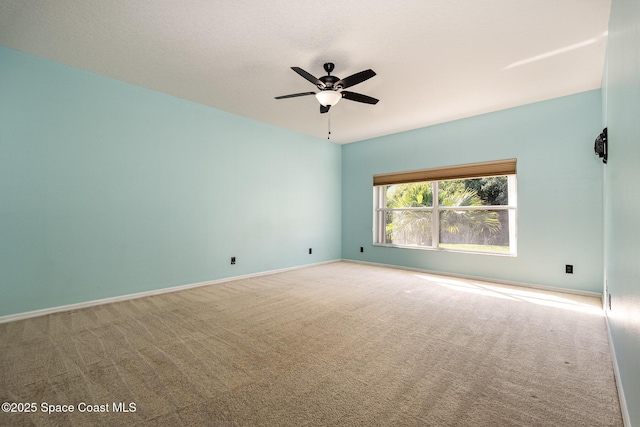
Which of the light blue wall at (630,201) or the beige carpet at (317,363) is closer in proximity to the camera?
the light blue wall at (630,201)

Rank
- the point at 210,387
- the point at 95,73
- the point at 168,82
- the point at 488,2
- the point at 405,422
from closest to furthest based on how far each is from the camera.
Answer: the point at 405,422
the point at 210,387
the point at 488,2
the point at 95,73
the point at 168,82

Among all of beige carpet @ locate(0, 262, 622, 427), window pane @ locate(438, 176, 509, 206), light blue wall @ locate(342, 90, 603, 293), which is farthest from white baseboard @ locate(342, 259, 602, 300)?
window pane @ locate(438, 176, 509, 206)

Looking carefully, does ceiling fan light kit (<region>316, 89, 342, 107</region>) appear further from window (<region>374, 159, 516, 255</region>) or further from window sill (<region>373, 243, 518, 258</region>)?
window sill (<region>373, 243, 518, 258</region>)

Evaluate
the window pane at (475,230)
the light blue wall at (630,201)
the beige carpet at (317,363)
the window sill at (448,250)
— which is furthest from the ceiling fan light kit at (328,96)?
the window sill at (448,250)

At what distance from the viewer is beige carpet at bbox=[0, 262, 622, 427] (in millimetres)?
1424

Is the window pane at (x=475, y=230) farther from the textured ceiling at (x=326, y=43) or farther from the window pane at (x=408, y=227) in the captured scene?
the textured ceiling at (x=326, y=43)

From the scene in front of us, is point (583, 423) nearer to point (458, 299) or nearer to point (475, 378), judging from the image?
point (475, 378)

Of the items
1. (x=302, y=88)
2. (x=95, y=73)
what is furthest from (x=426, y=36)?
(x=95, y=73)

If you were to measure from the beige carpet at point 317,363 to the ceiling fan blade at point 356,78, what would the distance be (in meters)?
2.29

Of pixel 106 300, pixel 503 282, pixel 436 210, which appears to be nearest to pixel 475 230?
pixel 436 210

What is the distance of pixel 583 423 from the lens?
4.46 ft

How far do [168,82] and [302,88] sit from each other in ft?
5.41

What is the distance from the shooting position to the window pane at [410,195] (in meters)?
5.19

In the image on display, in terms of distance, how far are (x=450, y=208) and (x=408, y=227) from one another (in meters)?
0.88
